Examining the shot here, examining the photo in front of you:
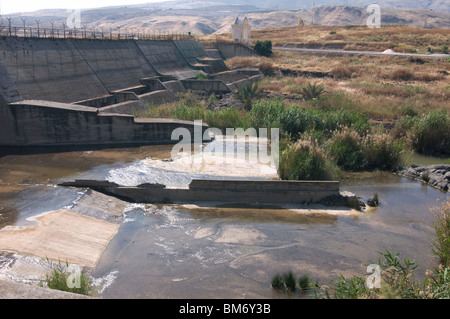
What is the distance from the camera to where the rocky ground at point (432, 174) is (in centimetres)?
1579

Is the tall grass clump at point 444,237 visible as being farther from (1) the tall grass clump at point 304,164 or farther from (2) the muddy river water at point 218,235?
(1) the tall grass clump at point 304,164

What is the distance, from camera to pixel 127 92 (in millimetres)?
24578

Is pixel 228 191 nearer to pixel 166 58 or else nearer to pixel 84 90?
pixel 84 90

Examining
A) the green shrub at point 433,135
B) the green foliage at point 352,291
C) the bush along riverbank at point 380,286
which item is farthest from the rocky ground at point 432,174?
Answer: the green foliage at point 352,291

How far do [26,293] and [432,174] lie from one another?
1497 centimetres

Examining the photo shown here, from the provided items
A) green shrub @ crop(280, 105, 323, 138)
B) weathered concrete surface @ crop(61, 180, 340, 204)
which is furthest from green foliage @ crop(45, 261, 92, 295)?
green shrub @ crop(280, 105, 323, 138)

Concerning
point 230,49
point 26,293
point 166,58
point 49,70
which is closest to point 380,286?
point 26,293

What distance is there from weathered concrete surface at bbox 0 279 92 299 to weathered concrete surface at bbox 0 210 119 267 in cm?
215

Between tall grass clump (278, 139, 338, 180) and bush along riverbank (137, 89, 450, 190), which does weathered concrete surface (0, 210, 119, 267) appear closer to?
tall grass clump (278, 139, 338, 180)

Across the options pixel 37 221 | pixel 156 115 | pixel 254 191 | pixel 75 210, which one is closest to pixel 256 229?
pixel 254 191

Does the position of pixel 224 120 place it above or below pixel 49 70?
below

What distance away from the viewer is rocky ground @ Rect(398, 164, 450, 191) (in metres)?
15.8

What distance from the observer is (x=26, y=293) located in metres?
6.71

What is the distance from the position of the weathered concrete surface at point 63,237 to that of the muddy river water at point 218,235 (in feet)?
1.09
